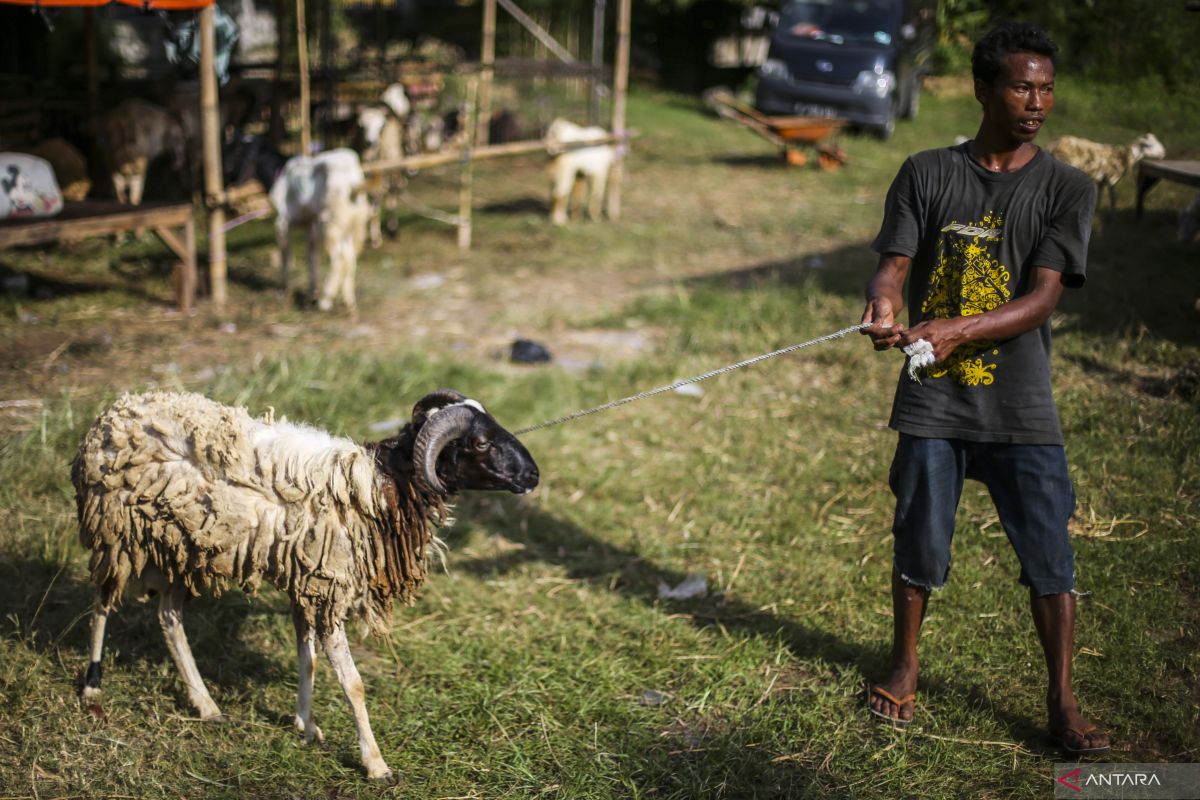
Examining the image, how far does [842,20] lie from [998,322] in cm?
1522

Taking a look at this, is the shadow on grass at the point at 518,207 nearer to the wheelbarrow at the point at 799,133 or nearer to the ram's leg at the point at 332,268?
the wheelbarrow at the point at 799,133

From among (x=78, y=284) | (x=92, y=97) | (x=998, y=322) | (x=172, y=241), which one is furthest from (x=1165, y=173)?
(x=92, y=97)

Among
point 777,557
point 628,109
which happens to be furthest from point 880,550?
point 628,109

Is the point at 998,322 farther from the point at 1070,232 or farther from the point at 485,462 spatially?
the point at 485,462

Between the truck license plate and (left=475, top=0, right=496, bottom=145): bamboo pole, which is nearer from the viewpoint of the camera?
(left=475, top=0, right=496, bottom=145): bamboo pole

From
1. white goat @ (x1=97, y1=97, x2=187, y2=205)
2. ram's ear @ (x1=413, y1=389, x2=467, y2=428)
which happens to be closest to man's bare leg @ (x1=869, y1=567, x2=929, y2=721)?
ram's ear @ (x1=413, y1=389, x2=467, y2=428)

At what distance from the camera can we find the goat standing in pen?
3.57 meters

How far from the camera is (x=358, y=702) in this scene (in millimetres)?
3561

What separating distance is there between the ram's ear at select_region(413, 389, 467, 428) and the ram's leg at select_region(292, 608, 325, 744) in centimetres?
→ 84

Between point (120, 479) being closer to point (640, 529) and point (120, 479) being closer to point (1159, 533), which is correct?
point (640, 529)

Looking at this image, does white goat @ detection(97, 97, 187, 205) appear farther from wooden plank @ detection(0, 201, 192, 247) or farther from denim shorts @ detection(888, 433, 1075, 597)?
denim shorts @ detection(888, 433, 1075, 597)

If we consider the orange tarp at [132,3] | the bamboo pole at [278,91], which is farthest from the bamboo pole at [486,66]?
the orange tarp at [132,3]

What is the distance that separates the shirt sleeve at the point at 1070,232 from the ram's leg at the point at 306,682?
9.17 ft

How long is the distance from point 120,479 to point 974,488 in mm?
4042
